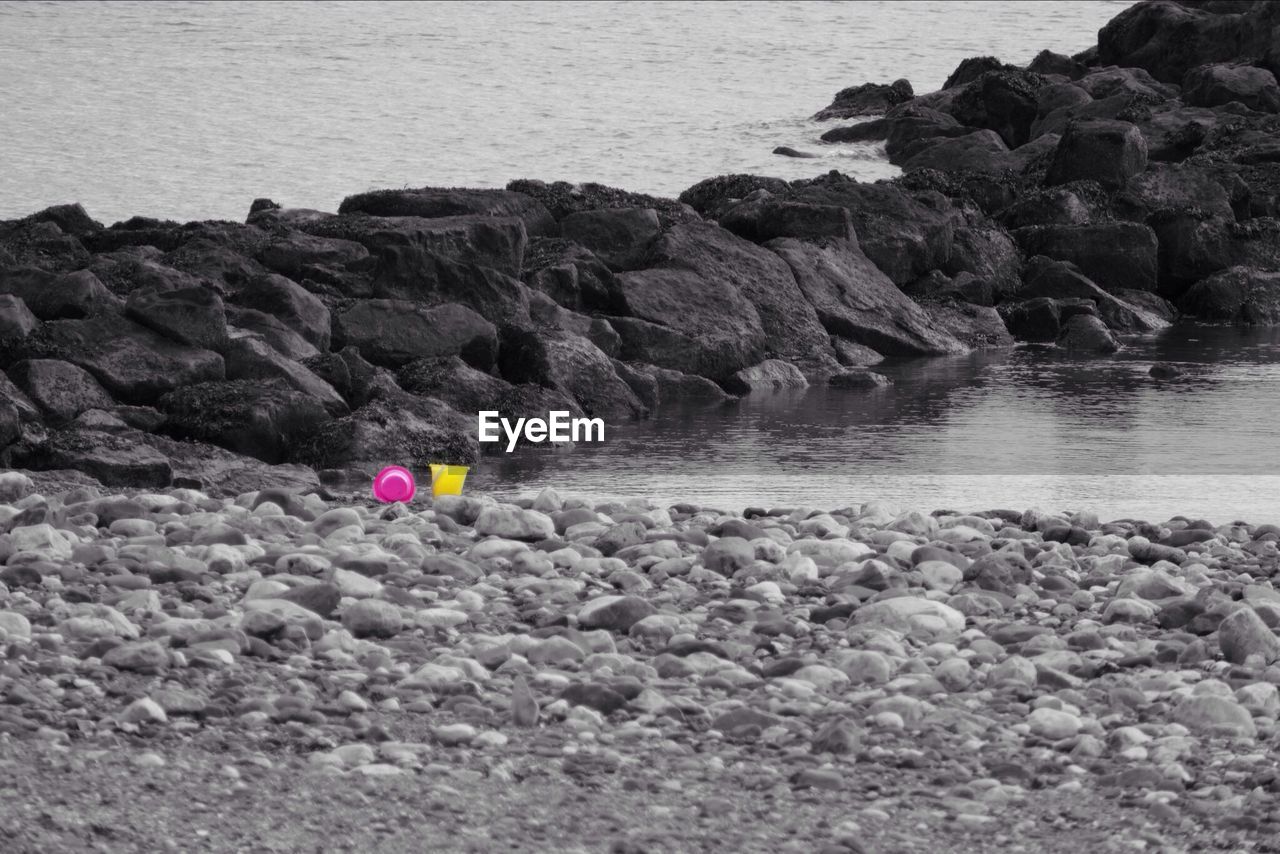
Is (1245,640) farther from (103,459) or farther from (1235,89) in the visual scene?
(1235,89)

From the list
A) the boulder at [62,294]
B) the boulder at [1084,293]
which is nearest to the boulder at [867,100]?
the boulder at [1084,293]

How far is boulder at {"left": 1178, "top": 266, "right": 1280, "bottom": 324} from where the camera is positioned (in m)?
19.6

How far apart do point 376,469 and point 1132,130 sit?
16.6 meters

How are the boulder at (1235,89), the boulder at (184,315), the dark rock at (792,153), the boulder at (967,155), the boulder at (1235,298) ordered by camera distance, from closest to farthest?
the boulder at (184,315), the boulder at (1235,298), the boulder at (967,155), the boulder at (1235,89), the dark rock at (792,153)

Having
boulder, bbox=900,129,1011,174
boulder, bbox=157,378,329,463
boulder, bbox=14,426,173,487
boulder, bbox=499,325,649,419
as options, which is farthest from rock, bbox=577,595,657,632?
boulder, bbox=900,129,1011,174

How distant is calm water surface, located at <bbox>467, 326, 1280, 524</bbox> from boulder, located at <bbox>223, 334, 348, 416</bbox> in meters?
1.21

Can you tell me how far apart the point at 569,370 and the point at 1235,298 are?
1085cm

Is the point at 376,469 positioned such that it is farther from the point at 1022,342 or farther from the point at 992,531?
the point at 1022,342

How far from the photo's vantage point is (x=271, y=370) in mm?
10867

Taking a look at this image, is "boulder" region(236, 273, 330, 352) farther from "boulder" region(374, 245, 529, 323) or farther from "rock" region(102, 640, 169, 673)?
"rock" region(102, 640, 169, 673)

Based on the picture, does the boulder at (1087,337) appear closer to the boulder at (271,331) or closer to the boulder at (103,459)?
the boulder at (271,331)

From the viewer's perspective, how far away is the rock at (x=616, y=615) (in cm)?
569

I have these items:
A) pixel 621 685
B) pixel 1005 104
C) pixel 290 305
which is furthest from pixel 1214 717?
pixel 1005 104

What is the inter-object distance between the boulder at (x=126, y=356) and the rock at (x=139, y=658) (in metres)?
5.72
